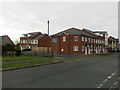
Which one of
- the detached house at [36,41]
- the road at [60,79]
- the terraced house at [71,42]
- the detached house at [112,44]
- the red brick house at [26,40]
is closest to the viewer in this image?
the road at [60,79]

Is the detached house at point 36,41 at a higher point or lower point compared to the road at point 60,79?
higher

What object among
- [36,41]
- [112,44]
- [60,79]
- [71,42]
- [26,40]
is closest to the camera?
[60,79]

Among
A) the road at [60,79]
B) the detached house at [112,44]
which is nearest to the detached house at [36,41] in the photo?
the detached house at [112,44]

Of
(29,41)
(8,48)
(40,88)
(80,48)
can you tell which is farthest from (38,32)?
(40,88)

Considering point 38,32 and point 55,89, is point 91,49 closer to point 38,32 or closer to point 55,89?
point 38,32

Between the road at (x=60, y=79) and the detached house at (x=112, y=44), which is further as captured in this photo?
the detached house at (x=112, y=44)

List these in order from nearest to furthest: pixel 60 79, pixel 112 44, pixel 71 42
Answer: pixel 60 79 < pixel 71 42 < pixel 112 44

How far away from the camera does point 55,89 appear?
912cm

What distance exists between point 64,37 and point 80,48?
609 cm

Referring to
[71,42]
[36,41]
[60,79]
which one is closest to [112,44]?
[36,41]

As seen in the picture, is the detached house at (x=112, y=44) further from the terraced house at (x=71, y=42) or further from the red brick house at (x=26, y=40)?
the terraced house at (x=71, y=42)

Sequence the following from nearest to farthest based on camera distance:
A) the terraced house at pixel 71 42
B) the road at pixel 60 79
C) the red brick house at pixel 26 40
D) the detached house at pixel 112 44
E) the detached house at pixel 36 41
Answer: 1. the road at pixel 60 79
2. the terraced house at pixel 71 42
3. the detached house at pixel 36 41
4. the red brick house at pixel 26 40
5. the detached house at pixel 112 44

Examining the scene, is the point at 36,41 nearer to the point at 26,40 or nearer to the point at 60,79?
the point at 26,40

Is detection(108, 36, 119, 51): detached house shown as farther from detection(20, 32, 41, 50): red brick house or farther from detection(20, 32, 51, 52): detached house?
detection(20, 32, 41, 50): red brick house
